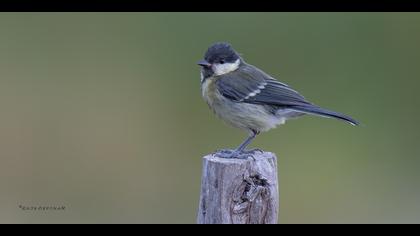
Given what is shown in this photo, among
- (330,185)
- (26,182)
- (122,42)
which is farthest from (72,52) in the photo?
(330,185)

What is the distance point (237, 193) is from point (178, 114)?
460 centimetres

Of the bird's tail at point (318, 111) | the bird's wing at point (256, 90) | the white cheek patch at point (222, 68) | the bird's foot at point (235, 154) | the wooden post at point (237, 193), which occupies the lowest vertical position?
the wooden post at point (237, 193)

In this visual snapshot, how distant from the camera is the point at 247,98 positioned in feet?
18.3

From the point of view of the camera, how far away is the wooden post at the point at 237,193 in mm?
4039

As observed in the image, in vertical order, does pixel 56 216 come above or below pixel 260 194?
below

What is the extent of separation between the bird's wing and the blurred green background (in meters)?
1.97

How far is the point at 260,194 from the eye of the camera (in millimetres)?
4090

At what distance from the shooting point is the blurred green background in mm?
7551

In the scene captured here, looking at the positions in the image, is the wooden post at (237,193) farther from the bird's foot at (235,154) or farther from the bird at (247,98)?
the bird at (247,98)

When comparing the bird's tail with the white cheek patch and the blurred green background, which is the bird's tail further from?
the blurred green background

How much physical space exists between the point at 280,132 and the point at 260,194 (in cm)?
475

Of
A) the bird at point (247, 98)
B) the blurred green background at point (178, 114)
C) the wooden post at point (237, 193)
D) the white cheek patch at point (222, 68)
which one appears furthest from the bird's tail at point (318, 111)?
the blurred green background at point (178, 114)

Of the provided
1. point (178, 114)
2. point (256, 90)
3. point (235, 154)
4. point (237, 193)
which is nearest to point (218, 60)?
point (256, 90)

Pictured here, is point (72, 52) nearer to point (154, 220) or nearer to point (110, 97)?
point (110, 97)
